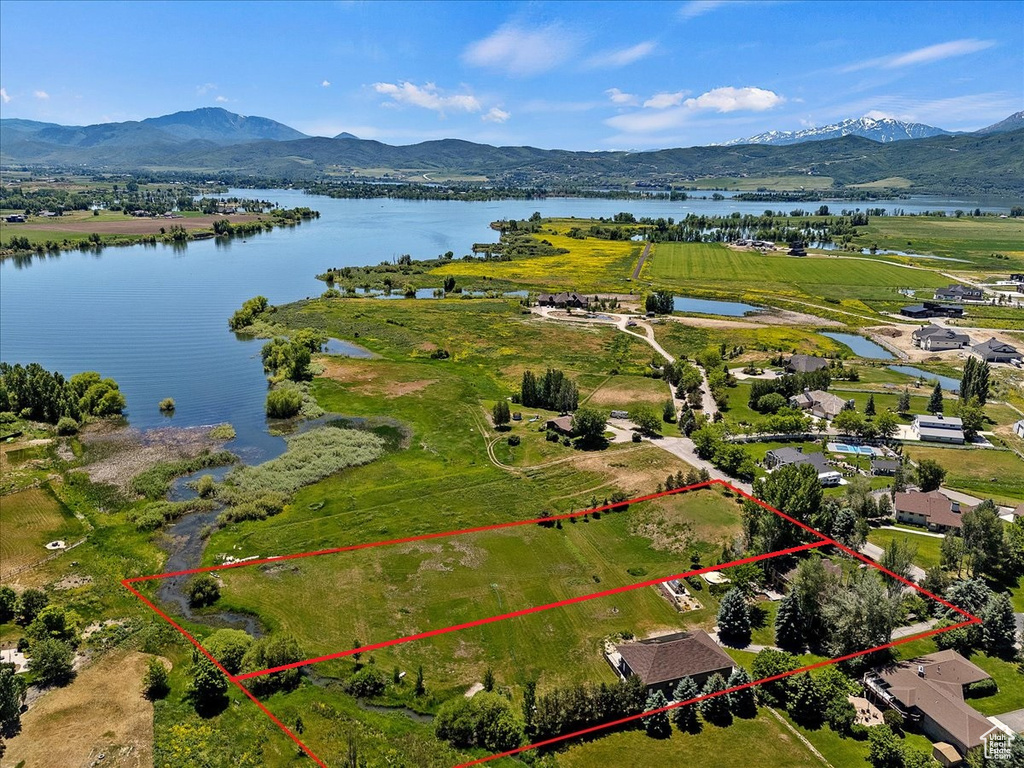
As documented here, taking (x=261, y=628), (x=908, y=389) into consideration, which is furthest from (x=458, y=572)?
(x=908, y=389)

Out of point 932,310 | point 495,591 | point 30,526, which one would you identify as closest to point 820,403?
point 495,591

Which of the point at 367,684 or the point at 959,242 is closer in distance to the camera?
the point at 367,684

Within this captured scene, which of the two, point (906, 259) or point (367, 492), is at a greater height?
point (906, 259)

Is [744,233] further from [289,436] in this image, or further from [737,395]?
[289,436]

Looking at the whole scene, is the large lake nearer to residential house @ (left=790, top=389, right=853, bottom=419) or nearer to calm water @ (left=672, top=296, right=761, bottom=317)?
residential house @ (left=790, top=389, right=853, bottom=419)

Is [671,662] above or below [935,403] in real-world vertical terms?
below

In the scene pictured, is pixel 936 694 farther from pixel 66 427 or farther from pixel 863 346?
pixel 863 346

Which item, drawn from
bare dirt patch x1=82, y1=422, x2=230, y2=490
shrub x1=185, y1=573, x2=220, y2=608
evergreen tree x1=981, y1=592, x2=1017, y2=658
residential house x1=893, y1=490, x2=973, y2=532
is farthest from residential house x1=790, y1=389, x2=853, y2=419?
bare dirt patch x1=82, y1=422, x2=230, y2=490
